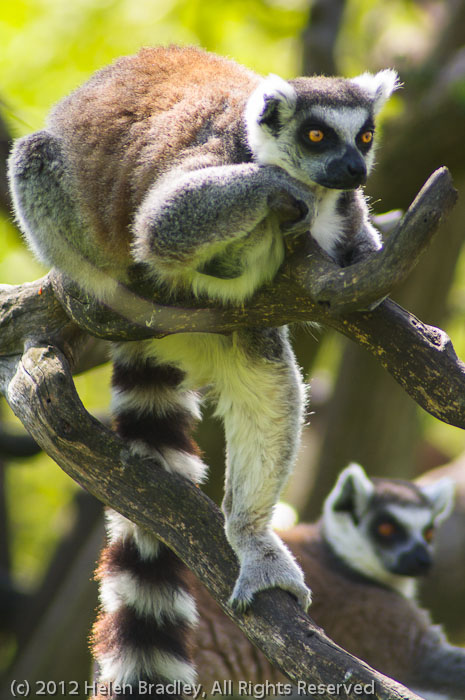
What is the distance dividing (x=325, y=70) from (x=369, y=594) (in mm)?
4318

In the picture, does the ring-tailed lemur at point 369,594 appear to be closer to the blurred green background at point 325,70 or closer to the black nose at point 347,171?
the blurred green background at point 325,70

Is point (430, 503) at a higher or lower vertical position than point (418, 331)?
lower

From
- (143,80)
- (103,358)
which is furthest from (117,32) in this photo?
(143,80)

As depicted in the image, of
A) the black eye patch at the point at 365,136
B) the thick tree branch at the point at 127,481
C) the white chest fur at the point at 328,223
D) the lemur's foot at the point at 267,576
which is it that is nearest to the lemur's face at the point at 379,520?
the lemur's foot at the point at 267,576

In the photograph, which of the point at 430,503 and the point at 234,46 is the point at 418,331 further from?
the point at 234,46

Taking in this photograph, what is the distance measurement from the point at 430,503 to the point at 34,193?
3.31 meters

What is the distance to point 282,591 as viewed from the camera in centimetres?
304

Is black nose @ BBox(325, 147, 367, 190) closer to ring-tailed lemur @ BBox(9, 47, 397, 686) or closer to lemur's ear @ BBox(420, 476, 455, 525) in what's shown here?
ring-tailed lemur @ BBox(9, 47, 397, 686)

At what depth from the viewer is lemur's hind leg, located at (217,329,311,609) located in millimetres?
3225

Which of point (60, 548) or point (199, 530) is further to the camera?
point (60, 548)

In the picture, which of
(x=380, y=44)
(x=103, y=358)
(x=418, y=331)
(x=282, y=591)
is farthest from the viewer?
(x=380, y=44)

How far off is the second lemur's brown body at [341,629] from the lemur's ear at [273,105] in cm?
256

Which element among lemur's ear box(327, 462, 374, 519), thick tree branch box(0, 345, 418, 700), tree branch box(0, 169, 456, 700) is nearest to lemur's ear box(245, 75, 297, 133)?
tree branch box(0, 169, 456, 700)

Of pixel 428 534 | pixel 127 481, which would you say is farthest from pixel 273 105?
pixel 428 534
